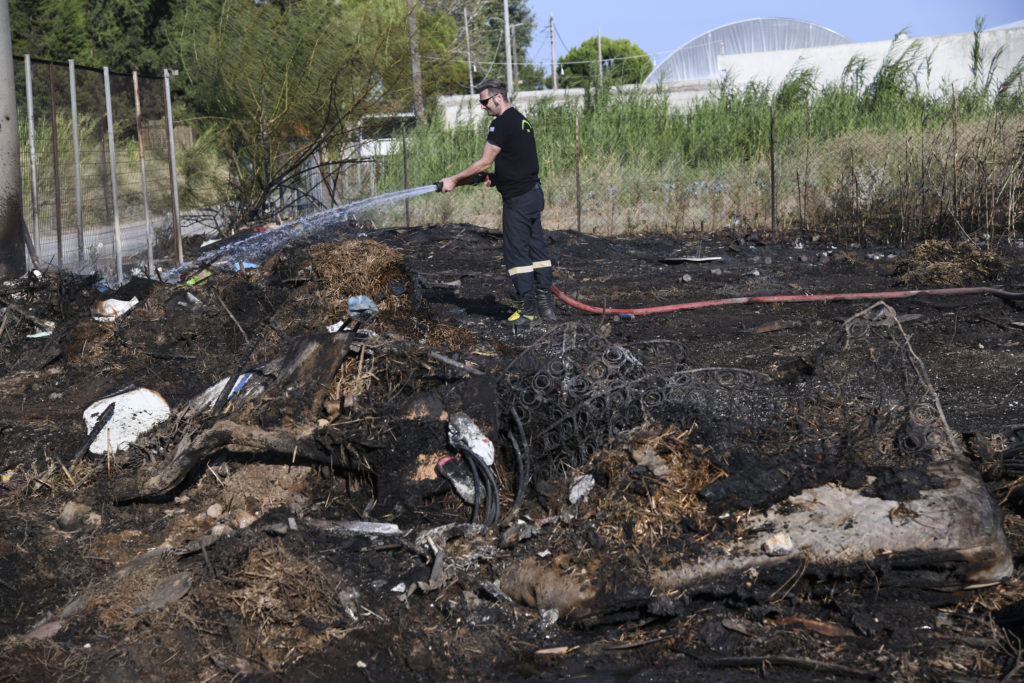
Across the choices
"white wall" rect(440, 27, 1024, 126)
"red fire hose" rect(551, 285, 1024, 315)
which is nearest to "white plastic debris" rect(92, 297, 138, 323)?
"red fire hose" rect(551, 285, 1024, 315)

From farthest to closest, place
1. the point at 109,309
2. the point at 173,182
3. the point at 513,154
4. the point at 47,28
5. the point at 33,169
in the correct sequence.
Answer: the point at 47,28
the point at 173,182
the point at 33,169
the point at 109,309
the point at 513,154

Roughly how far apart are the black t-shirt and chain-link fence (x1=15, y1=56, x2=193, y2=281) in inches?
188

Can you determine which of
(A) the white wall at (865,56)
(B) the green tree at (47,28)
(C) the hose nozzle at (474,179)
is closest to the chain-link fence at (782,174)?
(A) the white wall at (865,56)

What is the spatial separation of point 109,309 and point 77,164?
2.39m

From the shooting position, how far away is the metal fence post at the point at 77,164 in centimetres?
893

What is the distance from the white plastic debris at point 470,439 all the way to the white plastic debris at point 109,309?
14.2ft

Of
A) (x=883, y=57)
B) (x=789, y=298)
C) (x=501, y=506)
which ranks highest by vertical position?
(x=883, y=57)

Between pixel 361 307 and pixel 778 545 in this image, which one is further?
pixel 361 307

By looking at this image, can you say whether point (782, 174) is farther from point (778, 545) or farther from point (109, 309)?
point (778, 545)

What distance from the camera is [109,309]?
25.0ft

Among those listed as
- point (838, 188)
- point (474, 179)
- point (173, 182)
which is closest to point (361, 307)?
point (474, 179)

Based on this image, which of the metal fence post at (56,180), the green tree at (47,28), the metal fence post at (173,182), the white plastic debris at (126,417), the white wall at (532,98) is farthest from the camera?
the white wall at (532,98)

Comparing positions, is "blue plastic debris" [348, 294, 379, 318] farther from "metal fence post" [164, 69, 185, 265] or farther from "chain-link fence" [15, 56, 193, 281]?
"metal fence post" [164, 69, 185, 265]

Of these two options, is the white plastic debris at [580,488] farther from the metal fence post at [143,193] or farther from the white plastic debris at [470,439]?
the metal fence post at [143,193]
